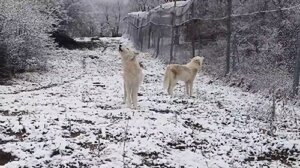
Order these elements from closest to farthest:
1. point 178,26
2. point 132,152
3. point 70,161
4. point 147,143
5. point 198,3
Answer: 1. point 70,161
2. point 132,152
3. point 147,143
4. point 198,3
5. point 178,26

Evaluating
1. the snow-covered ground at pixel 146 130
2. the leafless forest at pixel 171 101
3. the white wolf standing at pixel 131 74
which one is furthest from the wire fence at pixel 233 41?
the white wolf standing at pixel 131 74

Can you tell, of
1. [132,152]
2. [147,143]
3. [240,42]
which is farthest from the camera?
[240,42]

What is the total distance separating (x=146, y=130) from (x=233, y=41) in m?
8.10

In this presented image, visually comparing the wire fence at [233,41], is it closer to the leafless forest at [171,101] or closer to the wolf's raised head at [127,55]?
the leafless forest at [171,101]

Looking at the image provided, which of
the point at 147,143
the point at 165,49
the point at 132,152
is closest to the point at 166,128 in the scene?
the point at 147,143

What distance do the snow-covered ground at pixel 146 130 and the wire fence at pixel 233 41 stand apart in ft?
4.52

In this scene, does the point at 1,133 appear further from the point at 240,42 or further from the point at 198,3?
the point at 198,3

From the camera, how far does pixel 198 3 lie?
53.9ft

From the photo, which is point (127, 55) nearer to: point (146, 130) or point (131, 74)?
point (131, 74)

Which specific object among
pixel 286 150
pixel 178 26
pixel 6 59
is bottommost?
pixel 286 150

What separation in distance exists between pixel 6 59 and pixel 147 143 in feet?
33.3

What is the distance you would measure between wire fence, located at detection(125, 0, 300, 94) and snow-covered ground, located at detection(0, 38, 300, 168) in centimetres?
138

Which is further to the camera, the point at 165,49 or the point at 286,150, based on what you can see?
the point at 165,49

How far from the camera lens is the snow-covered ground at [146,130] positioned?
5.05 meters
